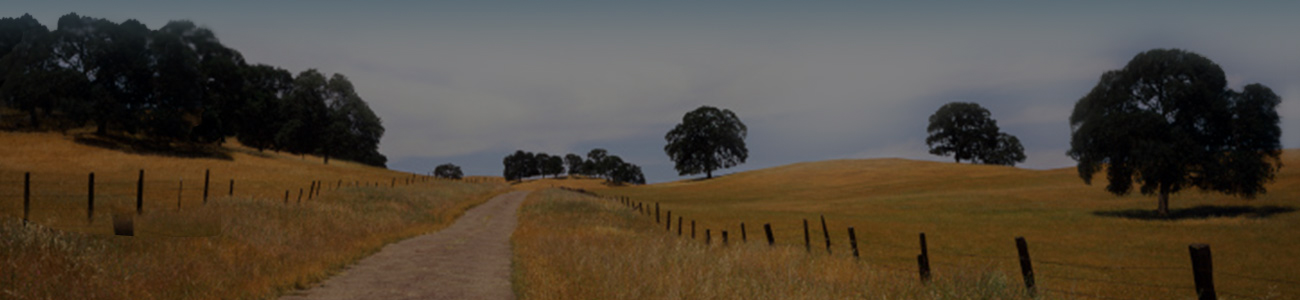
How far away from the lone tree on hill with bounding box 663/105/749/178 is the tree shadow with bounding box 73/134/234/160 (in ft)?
204

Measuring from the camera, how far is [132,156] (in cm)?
5328

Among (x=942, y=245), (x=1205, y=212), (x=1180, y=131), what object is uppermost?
(x=1180, y=131)

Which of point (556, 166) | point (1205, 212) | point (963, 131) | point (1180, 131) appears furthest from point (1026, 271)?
point (556, 166)

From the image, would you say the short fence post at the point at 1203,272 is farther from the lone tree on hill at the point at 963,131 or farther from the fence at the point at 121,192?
the lone tree on hill at the point at 963,131

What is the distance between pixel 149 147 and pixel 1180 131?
80145 mm

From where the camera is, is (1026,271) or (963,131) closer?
(1026,271)

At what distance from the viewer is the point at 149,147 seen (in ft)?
195

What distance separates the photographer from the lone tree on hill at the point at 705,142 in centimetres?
10200

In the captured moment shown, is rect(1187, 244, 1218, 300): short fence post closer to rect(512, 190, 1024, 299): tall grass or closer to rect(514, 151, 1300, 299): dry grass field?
rect(514, 151, 1300, 299): dry grass field

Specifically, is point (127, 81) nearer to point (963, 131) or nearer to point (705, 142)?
point (705, 142)

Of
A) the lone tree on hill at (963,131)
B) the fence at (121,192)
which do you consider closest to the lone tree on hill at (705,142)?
the lone tree on hill at (963,131)

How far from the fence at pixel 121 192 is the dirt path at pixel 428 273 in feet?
14.1

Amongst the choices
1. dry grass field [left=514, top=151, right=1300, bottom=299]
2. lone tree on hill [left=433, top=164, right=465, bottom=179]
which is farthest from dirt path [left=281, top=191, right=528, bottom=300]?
lone tree on hill [left=433, top=164, right=465, bottom=179]

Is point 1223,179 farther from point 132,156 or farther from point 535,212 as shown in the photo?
point 132,156
